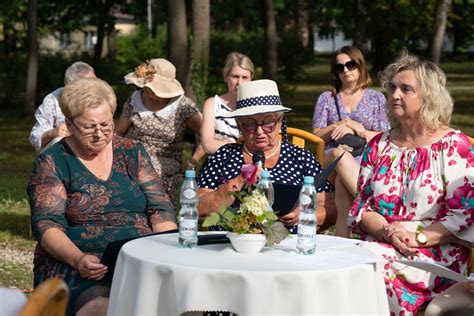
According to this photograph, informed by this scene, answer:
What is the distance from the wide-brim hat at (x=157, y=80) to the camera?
869cm

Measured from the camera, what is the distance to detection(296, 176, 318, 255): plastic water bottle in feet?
15.3

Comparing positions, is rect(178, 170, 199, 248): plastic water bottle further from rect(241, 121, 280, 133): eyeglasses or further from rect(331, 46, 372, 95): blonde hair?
Result: rect(331, 46, 372, 95): blonde hair

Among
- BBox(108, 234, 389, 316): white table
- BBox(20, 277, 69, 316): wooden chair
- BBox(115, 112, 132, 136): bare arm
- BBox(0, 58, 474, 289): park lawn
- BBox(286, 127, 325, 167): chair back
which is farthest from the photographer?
BBox(0, 58, 474, 289): park lawn

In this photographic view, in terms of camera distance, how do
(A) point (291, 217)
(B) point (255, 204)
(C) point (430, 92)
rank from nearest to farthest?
(B) point (255, 204) → (A) point (291, 217) → (C) point (430, 92)

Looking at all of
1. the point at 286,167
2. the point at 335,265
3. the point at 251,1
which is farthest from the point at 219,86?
the point at 251,1

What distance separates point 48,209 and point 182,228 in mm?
844

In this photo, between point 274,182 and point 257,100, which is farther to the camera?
point 257,100

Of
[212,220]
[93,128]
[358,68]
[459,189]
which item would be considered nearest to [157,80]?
[358,68]

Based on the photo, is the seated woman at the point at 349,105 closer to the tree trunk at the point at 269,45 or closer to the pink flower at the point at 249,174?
the pink flower at the point at 249,174

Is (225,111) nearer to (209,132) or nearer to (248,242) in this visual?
(209,132)

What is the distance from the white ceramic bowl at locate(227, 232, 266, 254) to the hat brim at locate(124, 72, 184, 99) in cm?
414

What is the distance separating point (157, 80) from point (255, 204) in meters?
4.42

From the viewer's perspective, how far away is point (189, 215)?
16.1 feet

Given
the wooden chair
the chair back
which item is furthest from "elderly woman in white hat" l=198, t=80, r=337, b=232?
the wooden chair
